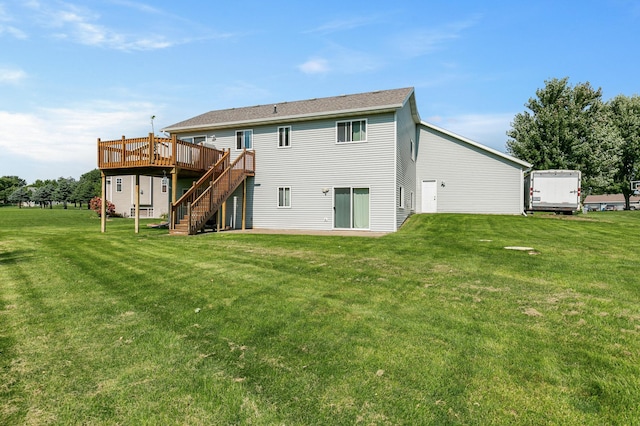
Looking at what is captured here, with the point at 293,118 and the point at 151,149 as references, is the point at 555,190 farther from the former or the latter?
the point at 151,149

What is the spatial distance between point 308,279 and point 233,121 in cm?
1508

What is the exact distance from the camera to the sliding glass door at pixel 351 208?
55.6 feet

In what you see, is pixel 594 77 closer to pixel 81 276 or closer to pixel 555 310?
pixel 555 310

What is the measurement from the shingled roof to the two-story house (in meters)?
0.07

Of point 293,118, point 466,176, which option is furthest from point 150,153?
point 466,176

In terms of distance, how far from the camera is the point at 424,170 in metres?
22.0

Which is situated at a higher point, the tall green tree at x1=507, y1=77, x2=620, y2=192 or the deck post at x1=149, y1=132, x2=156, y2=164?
the tall green tree at x1=507, y1=77, x2=620, y2=192

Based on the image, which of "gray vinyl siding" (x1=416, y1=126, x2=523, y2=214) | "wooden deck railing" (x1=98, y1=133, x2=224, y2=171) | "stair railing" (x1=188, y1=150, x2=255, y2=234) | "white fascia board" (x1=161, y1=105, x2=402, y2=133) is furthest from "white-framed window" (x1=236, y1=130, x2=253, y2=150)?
"gray vinyl siding" (x1=416, y1=126, x2=523, y2=214)

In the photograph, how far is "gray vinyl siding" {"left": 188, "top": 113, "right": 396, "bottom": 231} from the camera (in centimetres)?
1645

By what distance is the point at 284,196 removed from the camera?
732 inches

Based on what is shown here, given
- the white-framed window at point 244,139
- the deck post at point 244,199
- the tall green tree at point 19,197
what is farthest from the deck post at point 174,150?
the tall green tree at point 19,197

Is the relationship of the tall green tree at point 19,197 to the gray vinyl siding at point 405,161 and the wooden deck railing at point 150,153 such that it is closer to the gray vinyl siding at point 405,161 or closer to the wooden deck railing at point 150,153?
the wooden deck railing at point 150,153

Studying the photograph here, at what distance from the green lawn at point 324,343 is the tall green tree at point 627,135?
3820 centimetres

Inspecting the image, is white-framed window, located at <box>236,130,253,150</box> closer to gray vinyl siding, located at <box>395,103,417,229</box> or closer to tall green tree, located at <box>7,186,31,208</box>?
gray vinyl siding, located at <box>395,103,417,229</box>
